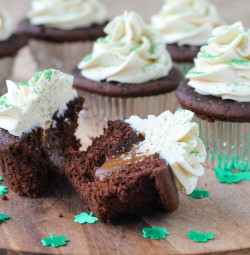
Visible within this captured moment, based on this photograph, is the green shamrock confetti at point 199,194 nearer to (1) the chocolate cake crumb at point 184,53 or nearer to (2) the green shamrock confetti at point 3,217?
(2) the green shamrock confetti at point 3,217

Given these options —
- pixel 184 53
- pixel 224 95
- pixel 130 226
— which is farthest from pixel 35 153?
pixel 184 53

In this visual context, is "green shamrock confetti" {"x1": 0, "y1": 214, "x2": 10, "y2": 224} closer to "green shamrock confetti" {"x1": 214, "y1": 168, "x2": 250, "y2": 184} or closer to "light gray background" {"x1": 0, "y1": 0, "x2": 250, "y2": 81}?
"green shamrock confetti" {"x1": 214, "y1": 168, "x2": 250, "y2": 184}

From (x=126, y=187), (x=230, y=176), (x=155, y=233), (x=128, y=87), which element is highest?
(x=128, y=87)

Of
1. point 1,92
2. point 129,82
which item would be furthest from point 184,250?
point 1,92

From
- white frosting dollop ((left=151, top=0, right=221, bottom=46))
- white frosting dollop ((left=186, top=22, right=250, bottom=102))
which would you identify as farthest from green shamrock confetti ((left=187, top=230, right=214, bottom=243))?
white frosting dollop ((left=151, top=0, right=221, bottom=46))

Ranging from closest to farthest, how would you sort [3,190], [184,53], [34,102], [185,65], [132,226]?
[132,226] → [34,102] → [3,190] → [184,53] → [185,65]

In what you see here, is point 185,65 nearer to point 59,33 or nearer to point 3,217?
point 59,33

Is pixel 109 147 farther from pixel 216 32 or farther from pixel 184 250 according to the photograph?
pixel 216 32

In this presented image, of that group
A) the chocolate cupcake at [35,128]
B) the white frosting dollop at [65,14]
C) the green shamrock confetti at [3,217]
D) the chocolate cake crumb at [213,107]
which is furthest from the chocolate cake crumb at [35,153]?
the white frosting dollop at [65,14]
